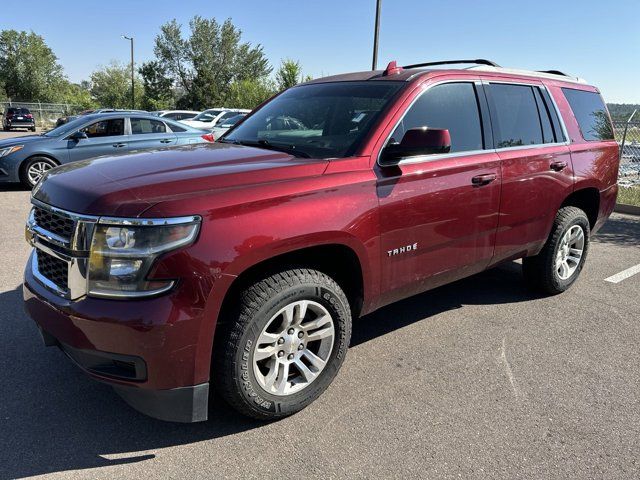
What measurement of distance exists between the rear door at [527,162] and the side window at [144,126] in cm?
820

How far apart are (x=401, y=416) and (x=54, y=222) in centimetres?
213

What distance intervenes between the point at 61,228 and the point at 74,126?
8792 millimetres

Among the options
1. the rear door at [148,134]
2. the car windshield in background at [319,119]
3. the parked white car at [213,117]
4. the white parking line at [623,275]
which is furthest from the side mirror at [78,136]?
the white parking line at [623,275]

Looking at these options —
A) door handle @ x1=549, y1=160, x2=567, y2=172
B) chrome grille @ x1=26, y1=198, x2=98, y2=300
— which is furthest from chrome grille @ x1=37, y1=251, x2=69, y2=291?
door handle @ x1=549, y1=160, x2=567, y2=172

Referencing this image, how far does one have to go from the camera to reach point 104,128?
10242mm

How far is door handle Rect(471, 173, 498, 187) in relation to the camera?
357 centimetres

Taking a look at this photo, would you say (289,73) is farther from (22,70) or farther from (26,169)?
(22,70)

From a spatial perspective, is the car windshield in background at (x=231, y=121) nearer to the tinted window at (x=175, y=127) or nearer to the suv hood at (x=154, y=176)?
the tinted window at (x=175, y=127)

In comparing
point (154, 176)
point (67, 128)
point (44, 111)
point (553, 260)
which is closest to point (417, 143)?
point (154, 176)

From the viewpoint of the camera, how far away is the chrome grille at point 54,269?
98.5 inches

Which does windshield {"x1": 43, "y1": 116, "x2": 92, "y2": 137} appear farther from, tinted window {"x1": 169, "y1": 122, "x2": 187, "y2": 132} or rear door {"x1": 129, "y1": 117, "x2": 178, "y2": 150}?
tinted window {"x1": 169, "y1": 122, "x2": 187, "y2": 132}

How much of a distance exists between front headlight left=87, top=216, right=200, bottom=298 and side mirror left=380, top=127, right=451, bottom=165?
1.34 m

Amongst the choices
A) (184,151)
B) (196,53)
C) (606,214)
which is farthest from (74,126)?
(196,53)

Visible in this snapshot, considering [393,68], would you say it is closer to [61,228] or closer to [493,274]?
Answer: [61,228]
